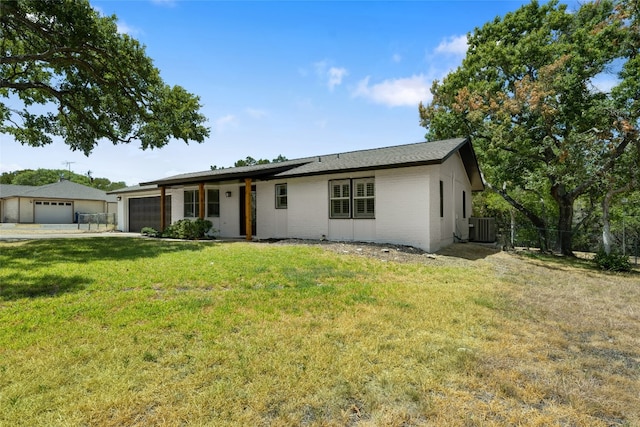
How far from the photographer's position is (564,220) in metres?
14.3

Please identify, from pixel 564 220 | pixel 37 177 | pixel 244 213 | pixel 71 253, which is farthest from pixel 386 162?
pixel 37 177

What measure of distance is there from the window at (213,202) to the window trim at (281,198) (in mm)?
3767

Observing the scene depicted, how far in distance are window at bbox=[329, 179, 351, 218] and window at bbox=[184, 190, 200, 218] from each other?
7.86 m

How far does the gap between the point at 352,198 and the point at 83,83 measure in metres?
12.3

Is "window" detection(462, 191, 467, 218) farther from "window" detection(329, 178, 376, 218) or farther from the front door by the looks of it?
the front door

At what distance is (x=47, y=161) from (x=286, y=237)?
2170 inches

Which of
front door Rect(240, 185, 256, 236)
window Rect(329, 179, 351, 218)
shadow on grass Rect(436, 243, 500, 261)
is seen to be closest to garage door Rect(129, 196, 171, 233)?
front door Rect(240, 185, 256, 236)

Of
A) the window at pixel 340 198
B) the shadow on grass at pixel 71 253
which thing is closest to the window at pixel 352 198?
the window at pixel 340 198

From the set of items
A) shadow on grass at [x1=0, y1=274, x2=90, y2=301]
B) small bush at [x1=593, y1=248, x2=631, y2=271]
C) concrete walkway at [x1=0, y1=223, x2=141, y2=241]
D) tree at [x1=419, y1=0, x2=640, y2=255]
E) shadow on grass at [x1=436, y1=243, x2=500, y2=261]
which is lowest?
small bush at [x1=593, y1=248, x2=631, y2=271]

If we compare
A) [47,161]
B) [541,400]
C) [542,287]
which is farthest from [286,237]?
[47,161]

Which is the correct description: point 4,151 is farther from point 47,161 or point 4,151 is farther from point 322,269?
point 47,161

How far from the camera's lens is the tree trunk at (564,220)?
14077mm

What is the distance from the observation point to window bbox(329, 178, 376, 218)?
39.4ft

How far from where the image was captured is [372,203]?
12.0 metres
